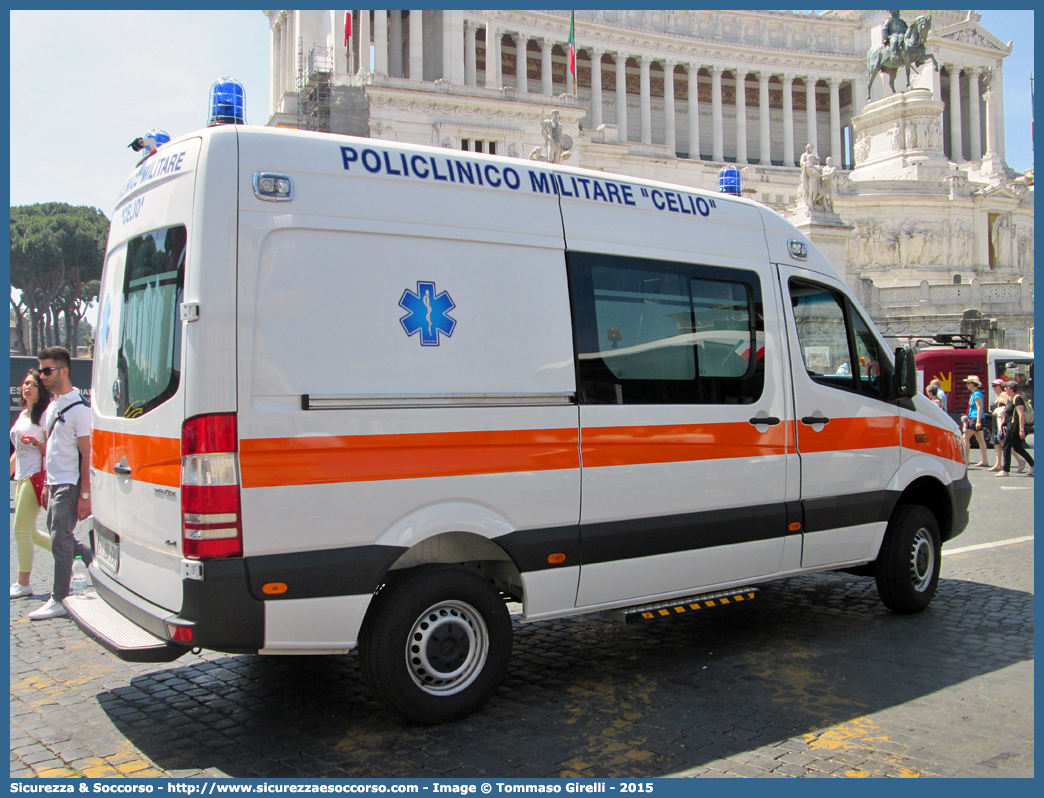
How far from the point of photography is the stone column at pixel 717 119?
240 feet

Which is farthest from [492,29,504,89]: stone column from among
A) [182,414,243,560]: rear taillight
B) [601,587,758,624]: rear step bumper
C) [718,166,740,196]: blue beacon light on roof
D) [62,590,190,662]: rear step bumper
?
[182,414,243,560]: rear taillight

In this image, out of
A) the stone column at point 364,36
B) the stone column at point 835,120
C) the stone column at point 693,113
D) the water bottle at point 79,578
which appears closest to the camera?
the water bottle at point 79,578

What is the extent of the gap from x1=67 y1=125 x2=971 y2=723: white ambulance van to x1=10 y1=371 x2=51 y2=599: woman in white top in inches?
100

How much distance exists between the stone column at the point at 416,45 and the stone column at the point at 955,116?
4614 cm

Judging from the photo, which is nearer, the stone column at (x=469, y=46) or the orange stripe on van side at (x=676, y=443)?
the orange stripe on van side at (x=676, y=443)

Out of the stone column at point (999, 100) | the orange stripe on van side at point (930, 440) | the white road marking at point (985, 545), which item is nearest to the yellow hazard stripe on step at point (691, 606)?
the orange stripe on van side at point (930, 440)

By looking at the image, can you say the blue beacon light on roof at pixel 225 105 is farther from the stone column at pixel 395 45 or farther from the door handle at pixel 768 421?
the stone column at pixel 395 45

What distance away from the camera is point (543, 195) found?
4762mm

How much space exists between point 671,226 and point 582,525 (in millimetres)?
1877

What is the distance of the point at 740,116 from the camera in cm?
7550

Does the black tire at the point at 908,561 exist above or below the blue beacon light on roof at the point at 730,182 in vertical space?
below

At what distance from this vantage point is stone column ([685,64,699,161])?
74.1 meters

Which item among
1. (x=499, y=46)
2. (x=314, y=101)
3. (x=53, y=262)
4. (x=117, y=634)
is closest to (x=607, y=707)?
(x=117, y=634)

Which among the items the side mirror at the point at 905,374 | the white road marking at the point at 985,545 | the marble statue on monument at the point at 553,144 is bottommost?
the white road marking at the point at 985,545
